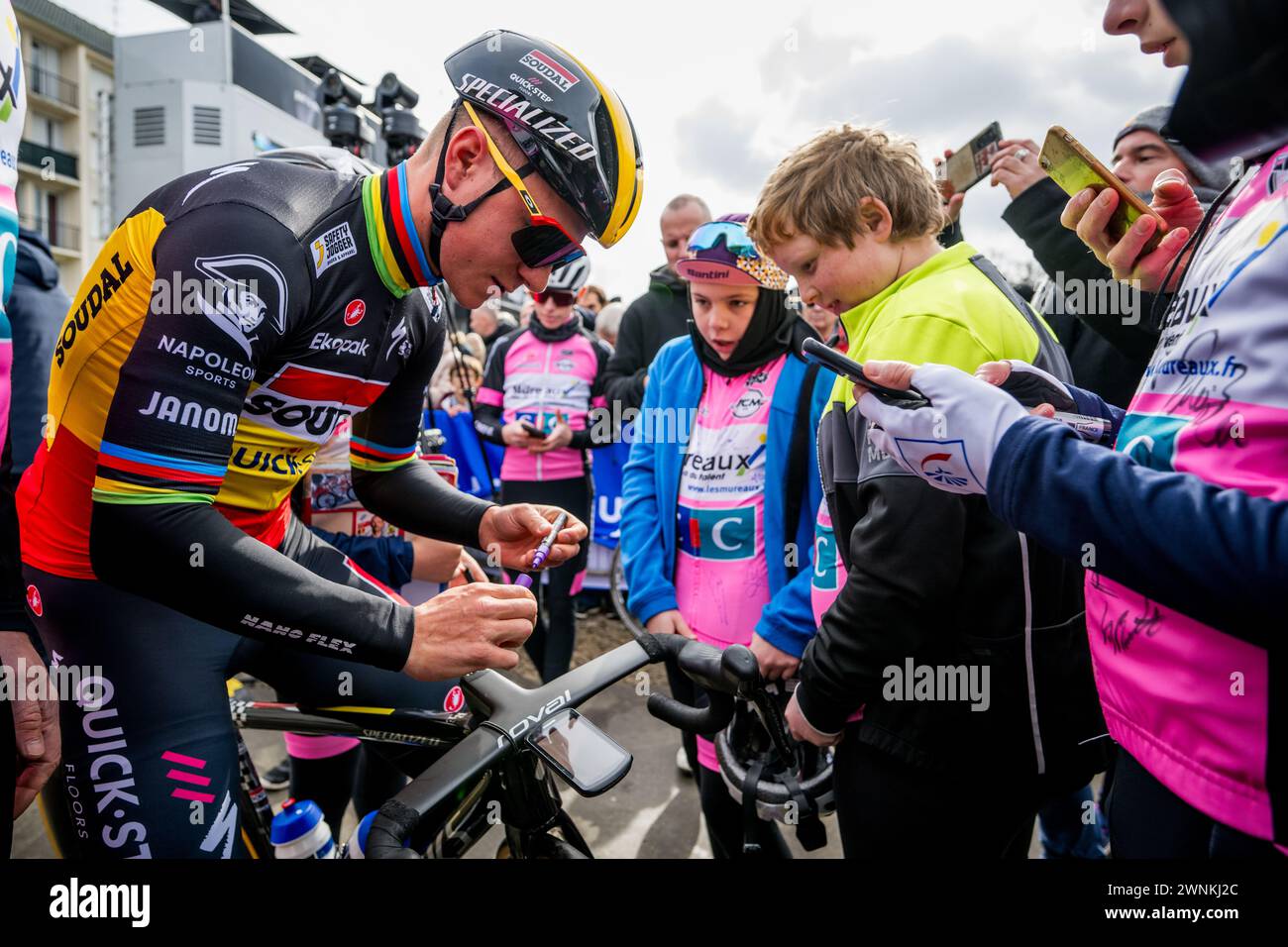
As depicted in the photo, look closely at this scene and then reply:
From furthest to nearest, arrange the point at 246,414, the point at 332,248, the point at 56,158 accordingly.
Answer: the point at 56,158 → the point at 246,414 → the point at 332,248

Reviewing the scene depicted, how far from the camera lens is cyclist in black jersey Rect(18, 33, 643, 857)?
1330mm

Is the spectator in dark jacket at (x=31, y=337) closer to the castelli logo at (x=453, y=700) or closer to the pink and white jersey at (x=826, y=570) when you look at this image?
the castelli logo at (x=453, y=700)

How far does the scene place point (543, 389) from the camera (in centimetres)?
490

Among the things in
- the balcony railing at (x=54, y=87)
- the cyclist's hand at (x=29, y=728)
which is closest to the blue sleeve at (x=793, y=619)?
the cyclist's hand at (x=29, y=728)

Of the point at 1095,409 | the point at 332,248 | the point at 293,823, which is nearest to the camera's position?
the point at 1095,409

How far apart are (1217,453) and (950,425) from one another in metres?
0.33

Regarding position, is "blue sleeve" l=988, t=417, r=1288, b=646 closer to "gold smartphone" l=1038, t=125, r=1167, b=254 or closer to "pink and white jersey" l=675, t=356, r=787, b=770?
"gold smartphone" l=1038, t=125, r=1167, b=254

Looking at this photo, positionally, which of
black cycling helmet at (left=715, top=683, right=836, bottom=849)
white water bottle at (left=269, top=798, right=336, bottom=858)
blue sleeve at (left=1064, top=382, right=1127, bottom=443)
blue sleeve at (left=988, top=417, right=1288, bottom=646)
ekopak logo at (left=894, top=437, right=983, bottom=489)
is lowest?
white water bottle at (left=269, top=798, right=336, bottom=858)

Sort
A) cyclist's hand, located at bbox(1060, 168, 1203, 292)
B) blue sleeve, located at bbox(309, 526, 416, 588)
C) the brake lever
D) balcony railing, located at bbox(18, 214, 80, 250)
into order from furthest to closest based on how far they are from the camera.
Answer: balcony railing, located at bbox(18, 214, 80, 250) → blue sleeve, located at bbox(309, 526, 416, 588) → the brake lever → cyclist's hand, located at bbox(1060, 168, 1203, 292)

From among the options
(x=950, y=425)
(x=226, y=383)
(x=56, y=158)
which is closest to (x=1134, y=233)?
(x=950, y=425)

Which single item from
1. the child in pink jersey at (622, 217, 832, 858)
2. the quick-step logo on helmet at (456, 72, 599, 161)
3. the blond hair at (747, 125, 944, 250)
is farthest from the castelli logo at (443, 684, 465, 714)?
the blond hair at (747, 125, 944, 250)

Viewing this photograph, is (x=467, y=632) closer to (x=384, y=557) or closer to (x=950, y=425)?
(x=950, y=425)

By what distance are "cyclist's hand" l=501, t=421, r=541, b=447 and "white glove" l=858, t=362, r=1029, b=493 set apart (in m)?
3.46
